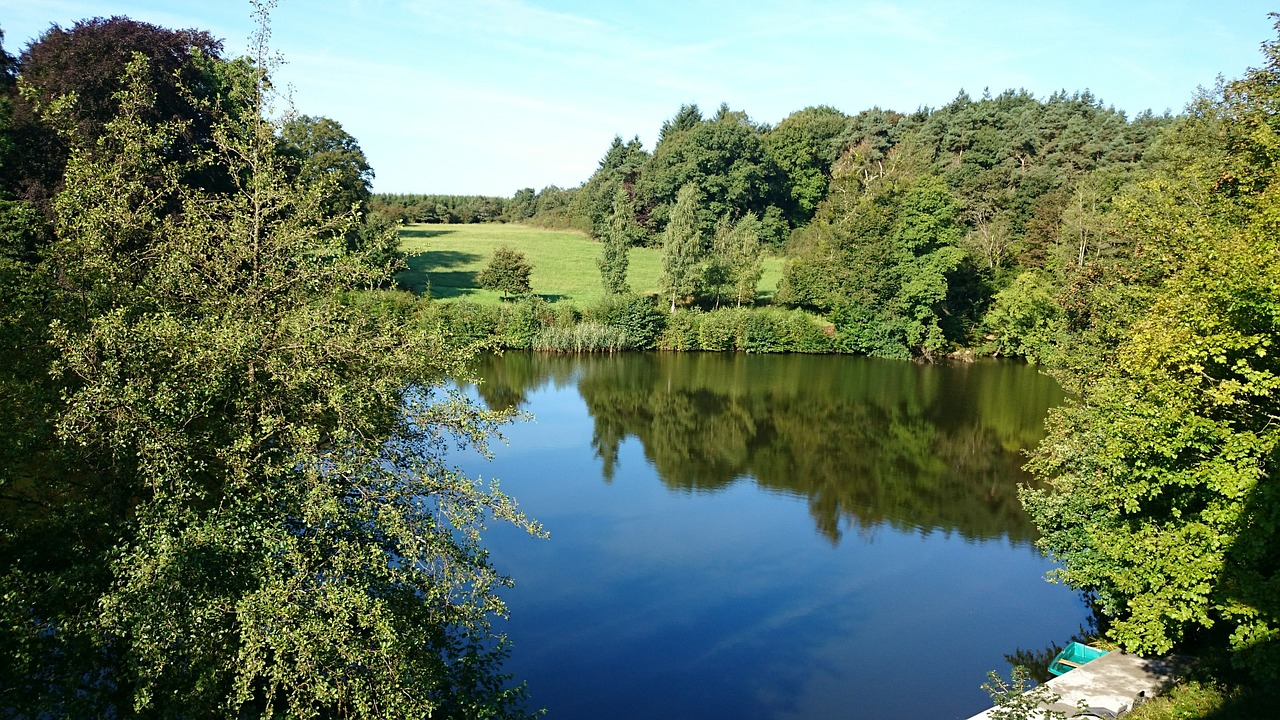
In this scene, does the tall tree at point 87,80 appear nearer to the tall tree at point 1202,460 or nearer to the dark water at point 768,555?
the dark water at point 768,555

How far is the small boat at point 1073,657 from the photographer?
43.7 feet

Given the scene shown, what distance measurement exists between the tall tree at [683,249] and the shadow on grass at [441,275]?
14.2 m

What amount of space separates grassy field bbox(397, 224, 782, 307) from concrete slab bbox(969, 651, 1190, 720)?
40.2 m

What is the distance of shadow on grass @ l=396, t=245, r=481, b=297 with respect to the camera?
174 ft

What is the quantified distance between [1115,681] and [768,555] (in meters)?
8.56

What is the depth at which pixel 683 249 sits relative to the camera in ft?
161

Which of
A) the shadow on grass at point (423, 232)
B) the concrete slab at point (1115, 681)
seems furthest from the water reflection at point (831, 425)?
the shadow on grass at point (423, 232)

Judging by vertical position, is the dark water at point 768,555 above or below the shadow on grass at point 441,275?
below

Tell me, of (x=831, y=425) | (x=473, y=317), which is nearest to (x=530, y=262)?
(x=473, y=317)

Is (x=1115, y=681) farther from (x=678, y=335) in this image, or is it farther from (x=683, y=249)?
(x=683, y=249)

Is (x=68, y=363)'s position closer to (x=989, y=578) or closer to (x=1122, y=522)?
(x=1122, y=522)

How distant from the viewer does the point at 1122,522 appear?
1286cm

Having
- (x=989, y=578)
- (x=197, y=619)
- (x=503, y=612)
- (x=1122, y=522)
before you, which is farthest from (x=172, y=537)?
(x=989, y=578)

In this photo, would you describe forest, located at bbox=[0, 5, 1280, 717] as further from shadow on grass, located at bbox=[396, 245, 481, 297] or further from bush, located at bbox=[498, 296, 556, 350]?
shadow on grass, located at bbox=[396, 245, 481, 297]
